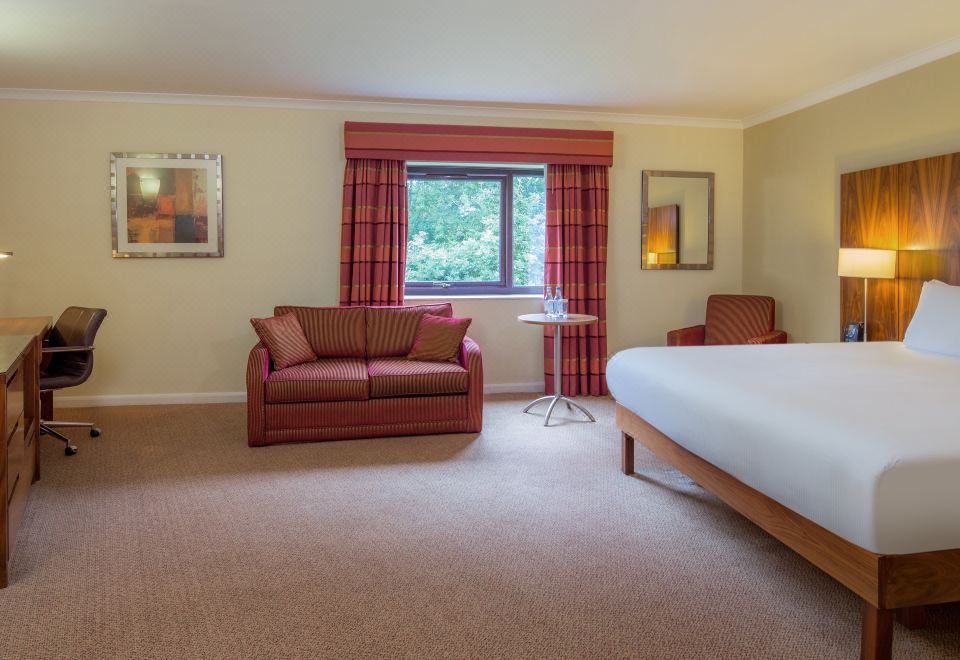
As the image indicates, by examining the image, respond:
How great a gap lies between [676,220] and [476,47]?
9.60 feet

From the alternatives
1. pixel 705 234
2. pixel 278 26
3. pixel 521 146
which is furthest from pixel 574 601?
pixel 705 234

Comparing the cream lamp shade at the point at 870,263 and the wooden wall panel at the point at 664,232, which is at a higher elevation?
the wooden wall panel at the point at 664,232

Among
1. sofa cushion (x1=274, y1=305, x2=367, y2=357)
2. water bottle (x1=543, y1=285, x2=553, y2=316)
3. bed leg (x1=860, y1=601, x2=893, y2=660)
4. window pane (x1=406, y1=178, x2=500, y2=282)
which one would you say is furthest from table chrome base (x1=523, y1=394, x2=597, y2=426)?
bed leg (x1=860, y1=601, x2=893, y2=660)

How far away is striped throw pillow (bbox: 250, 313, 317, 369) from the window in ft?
4.68

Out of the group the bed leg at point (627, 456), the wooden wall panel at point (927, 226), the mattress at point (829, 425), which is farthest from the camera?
the wooden wall panel at point (927, 226)

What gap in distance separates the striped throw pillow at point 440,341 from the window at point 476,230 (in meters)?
1.14

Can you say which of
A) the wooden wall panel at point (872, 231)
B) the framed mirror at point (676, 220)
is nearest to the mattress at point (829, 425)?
the wooden wall panel at point (872, 231)

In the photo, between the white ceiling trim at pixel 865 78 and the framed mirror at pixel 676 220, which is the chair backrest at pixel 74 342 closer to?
the framed mirror at pixel 676 220

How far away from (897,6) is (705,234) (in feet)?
9.97

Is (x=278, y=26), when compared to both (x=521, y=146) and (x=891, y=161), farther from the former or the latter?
(x=891, y=161)

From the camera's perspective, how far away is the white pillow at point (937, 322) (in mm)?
3725

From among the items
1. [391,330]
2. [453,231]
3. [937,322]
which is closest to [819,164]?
[937,322]

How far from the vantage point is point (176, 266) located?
5887 mm

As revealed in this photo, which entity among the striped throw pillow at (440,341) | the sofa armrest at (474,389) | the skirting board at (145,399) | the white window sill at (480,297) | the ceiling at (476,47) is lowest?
the skirting board at (145,399)
